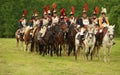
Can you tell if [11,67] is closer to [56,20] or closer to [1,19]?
[56,20]

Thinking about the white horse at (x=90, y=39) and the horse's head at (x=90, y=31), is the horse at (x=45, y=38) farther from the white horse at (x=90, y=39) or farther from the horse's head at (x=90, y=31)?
the horse's head at (x=90, y=31)

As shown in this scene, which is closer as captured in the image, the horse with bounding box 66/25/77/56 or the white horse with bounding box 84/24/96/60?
the white horse with bounding box 84/24/96/60

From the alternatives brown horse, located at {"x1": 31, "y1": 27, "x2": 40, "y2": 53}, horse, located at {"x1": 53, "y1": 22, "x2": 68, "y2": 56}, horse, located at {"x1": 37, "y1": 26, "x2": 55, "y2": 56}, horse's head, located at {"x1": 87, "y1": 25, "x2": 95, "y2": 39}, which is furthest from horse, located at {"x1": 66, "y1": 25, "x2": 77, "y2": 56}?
horse's head, located at {"x1": 87, "y1": 25, "x2": 95, "y2": 39}

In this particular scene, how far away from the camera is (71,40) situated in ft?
80.8

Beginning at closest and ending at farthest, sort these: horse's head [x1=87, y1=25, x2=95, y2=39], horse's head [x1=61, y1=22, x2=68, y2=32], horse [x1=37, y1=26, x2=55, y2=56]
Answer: horse's head [x1=87, y1=25, x2=95, y2=39]
horse's head [x1=61, y1=22, x2=68, y2=32]
horse [x1=37, y1=26, x2=55, y2=56]

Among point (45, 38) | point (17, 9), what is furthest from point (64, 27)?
point (17, 9)

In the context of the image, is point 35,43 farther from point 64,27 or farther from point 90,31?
point 90,31

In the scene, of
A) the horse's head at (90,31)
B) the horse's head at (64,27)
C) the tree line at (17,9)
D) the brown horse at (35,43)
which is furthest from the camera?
the tree line at (17,9)

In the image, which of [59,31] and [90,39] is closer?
[90,39]

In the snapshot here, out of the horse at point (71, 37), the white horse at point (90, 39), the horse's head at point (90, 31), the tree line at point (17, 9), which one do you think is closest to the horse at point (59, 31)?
the horse at point (71, 37)

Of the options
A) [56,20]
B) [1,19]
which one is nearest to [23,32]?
[56,20]

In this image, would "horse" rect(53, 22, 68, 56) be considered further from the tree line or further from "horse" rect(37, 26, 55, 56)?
the tree line

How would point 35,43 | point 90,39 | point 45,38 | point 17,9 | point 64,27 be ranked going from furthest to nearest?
point 17,9, point 35,43, point 45,38, point 64,27, point 90,39

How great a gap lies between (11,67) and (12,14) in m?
58.6
